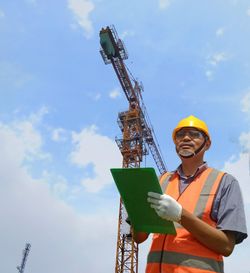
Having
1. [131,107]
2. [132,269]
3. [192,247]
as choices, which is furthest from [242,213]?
[131,107]

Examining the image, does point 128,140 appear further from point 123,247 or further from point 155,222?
point 155,222

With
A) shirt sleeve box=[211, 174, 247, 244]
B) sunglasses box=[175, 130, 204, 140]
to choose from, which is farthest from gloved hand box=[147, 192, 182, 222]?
sunglasses box=[175, 130, 204, 140]

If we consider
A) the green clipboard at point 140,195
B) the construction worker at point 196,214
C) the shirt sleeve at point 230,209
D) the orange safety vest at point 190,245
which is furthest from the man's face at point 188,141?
the green clipboard at point 140,195

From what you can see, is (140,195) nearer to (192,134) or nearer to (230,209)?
(230,209)

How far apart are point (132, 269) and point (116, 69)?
17508mm

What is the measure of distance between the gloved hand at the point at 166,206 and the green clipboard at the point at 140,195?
0.04 meters

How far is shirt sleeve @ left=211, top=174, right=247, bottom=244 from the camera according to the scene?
8.77 ft

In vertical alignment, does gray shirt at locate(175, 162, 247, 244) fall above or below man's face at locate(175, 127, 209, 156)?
below

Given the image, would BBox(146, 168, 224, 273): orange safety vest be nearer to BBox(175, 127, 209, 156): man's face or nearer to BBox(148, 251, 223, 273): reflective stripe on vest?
Answer: BBox(148, 251, 223, 273): reflective stripe on vest

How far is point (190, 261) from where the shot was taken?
2.61 meters

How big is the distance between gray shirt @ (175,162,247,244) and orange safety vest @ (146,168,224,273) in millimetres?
35

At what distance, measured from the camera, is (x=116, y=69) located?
131 ft

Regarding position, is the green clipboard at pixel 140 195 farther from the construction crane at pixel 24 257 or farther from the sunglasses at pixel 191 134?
the construction crane at pixel 24 257

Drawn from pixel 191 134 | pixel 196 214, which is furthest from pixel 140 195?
pixel 191 134
